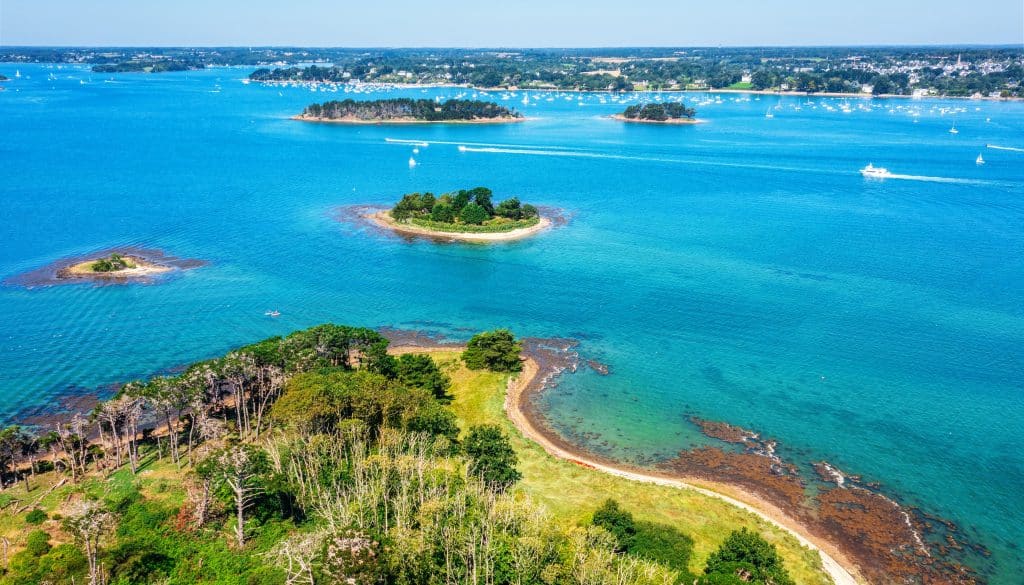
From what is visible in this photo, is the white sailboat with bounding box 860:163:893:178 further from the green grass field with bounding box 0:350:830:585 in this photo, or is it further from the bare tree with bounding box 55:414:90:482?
the bare tree with bounding box 55:414:90:482

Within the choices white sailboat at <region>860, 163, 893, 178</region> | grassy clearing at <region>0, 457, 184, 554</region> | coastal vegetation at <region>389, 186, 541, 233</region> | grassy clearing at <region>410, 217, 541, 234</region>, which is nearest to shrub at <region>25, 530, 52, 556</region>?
grassy clearing at <region>0, 457, 184, 554</region>

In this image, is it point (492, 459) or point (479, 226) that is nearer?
point (492, 459)

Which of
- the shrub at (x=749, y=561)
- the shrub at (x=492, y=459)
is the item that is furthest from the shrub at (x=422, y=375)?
the shrub at (x=749, y=561)

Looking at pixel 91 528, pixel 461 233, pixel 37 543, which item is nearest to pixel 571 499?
pixel 91 528

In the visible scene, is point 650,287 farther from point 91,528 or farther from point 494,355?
point 91,528

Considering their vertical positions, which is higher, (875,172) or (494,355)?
(875,172)

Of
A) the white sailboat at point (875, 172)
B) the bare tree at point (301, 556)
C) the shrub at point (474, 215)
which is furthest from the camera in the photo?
the white sailboat at point (875, 172)

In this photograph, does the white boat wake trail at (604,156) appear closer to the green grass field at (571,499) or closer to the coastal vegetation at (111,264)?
the coastal vegetation at (111,264)

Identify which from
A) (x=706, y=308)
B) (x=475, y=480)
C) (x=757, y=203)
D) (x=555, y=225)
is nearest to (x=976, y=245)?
(x=757, y=203)
